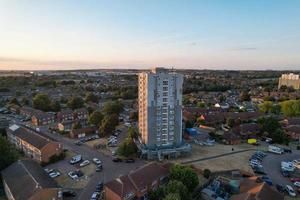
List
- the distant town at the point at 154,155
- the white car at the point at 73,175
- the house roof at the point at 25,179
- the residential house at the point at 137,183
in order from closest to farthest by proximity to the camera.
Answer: the house roof at the point at 25,179 < the residential house at the point at 137,183 < the distant town at the point at 154,155 < the white car at the point at 73,175

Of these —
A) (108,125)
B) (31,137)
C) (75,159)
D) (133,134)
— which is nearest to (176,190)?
(75,159)

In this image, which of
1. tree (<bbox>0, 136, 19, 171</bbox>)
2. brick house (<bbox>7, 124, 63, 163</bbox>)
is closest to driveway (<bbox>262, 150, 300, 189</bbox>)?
brick house (<bbox>7, 124, 63, 163</bbox>)

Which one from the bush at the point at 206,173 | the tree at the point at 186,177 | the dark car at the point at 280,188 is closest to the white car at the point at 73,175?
the tree at the point at 186,177

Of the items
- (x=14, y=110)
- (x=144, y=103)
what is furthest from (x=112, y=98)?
(x=144, y=103)

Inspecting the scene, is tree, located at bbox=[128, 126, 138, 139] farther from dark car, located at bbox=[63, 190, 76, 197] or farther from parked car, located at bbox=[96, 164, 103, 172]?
dark car, located at bbox=[63, 190, 76, 197]

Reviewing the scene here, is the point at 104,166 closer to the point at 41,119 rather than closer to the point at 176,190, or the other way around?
the point at 176,190

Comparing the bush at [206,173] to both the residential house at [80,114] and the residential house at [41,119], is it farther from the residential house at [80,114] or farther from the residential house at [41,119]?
the residential house at [41,119]

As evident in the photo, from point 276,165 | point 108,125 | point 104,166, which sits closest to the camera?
point 104,166
